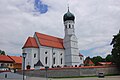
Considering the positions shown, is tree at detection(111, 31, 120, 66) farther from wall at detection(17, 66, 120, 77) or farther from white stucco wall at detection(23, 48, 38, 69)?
white stucco wall at detection(23, 48, 38, 69)

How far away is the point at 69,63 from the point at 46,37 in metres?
12.0

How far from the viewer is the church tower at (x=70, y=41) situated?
6875cm

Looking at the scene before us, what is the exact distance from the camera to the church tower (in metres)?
68.8

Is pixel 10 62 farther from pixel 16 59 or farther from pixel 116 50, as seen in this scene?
pixel 116 50

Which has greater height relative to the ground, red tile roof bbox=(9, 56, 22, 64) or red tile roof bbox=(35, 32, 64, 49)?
red tile roof bbox=(35, 32, 64, 49)

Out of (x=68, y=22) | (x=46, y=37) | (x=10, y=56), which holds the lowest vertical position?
(x=10, y=56)

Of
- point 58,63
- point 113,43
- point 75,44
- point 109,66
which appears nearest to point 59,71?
point 109,66

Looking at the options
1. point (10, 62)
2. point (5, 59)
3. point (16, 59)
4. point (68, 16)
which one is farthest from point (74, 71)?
point (16, 59)

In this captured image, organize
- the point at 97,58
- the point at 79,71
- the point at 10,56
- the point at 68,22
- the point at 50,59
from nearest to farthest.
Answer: the point at 79,71
the point at 50,59
the point at 68,22
the point at 10,56
the point at 97,58

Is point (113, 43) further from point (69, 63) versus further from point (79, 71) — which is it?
point (69, 63)

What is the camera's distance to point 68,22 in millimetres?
69875

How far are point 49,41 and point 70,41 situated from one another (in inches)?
292

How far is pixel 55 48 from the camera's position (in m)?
67.7

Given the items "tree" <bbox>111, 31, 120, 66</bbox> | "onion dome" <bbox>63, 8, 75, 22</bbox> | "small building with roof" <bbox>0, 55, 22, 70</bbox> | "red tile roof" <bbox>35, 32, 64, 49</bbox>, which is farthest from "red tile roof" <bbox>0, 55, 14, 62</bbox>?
"tree" <bbox>111, 31, 120, 66</bbox>
